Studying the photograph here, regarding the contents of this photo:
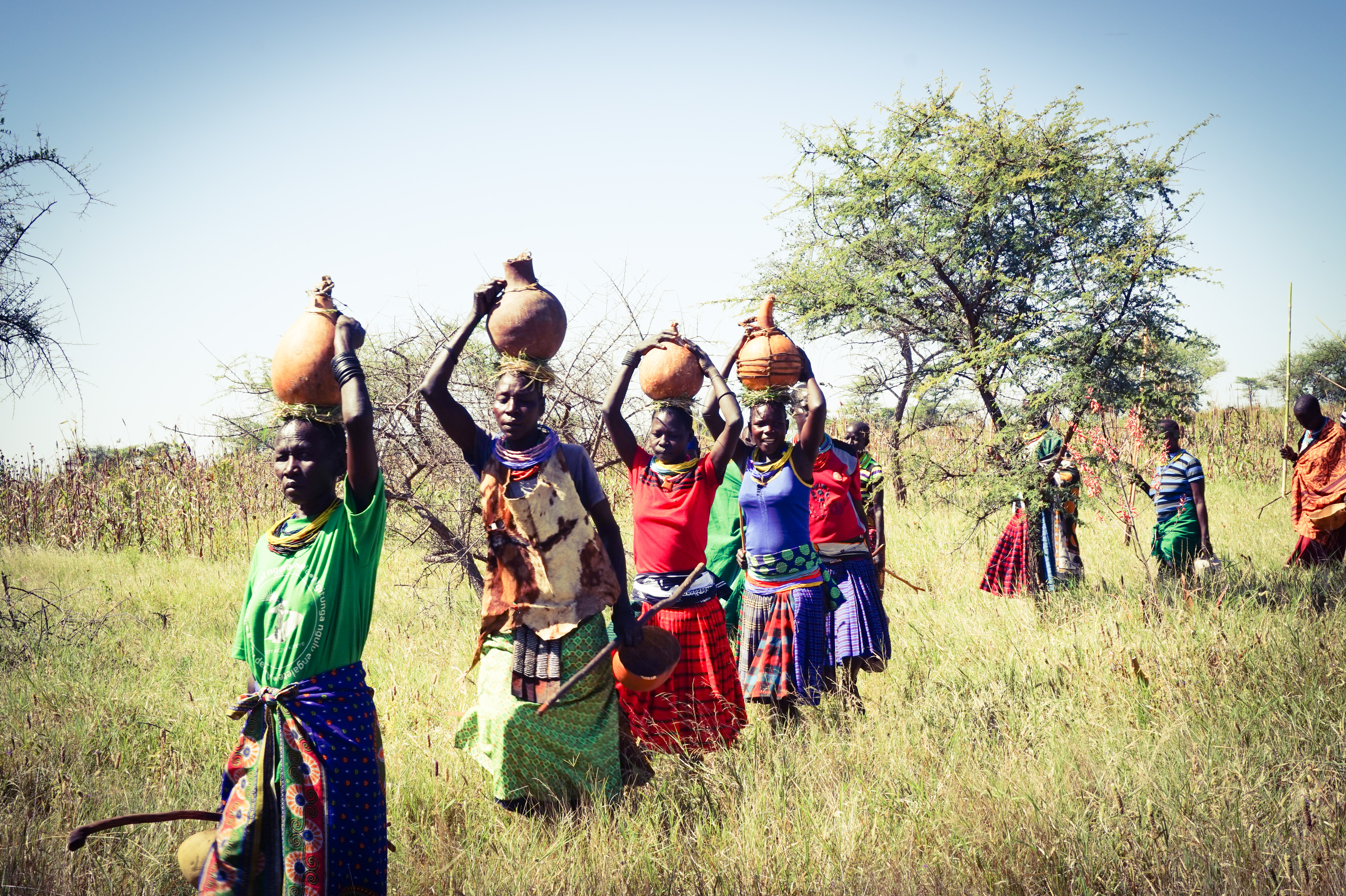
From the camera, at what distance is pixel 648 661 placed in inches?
130

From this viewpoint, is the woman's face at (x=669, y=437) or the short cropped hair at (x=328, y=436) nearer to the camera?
the short cropped hair at (x=328, y=436)

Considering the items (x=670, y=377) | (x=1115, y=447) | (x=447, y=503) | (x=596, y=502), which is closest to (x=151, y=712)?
(x=447, y=503)

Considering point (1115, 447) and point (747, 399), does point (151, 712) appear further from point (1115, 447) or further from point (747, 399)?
point (1115, 447)

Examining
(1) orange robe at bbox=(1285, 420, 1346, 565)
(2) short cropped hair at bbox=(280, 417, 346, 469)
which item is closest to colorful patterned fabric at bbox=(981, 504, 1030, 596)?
(1) orange robe at bbox=(1285, 420, 1346, 565)

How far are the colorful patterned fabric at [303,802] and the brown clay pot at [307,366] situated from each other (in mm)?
874

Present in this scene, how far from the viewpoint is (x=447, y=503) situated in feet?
21.7

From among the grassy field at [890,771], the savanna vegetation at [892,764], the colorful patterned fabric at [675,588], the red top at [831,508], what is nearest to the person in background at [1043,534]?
the savanna vegetation at [892,764]

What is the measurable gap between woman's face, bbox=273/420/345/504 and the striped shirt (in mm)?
7576

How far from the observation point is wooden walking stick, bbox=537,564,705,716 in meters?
2.93

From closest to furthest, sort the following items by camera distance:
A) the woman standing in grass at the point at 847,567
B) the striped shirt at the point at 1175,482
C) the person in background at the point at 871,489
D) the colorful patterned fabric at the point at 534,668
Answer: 1. the colorful patterned fabric at the point at 534,668
2. the woman standing in grass at the point at 847,567
3. the person in background at the point at 871,489
4. the striped shirt at the point at 1175,482

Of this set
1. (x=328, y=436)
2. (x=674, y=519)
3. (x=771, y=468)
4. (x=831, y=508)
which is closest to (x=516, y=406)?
(x=328, y=436)

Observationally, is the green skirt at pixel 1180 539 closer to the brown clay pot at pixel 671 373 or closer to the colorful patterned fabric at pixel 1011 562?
the colorful patterned fabric at pixel 1011 562

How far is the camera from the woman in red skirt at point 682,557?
3932 mm

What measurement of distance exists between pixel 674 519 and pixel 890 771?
1510 mm
